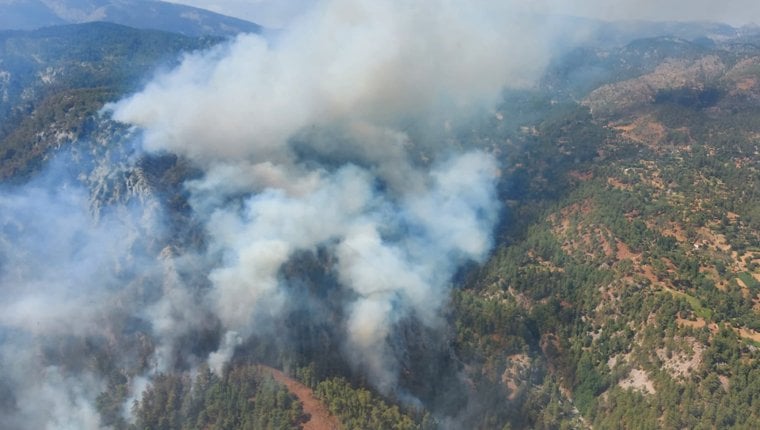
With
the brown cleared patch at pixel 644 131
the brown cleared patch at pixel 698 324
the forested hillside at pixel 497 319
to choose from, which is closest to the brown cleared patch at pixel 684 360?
the forested hillside at pixel 497 319

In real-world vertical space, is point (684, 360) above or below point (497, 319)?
above

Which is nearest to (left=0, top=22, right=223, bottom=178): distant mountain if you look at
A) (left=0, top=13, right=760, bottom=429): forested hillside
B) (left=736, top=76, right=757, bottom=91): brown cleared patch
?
(left=0, top=13, right=760, bottom=429): forested hillside

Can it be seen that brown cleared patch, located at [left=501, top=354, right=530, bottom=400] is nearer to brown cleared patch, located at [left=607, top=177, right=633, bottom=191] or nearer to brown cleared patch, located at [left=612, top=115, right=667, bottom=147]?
brown cleared patch, located at [left=607, top=177, right=633, bottom=191]

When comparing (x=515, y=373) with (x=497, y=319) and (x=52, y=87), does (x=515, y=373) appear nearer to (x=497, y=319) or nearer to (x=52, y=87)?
(x=497, y=319)

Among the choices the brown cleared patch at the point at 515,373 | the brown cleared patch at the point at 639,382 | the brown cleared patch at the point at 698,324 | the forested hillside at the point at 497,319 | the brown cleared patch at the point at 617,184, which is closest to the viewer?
the forested hillside at the point at 497,319

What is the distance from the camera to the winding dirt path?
58.2m

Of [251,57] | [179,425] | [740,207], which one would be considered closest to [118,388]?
[179,425]

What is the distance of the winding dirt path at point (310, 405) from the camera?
5816 cm

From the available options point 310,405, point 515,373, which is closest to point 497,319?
point 515,373

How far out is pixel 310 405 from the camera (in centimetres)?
6100

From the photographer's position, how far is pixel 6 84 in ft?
491

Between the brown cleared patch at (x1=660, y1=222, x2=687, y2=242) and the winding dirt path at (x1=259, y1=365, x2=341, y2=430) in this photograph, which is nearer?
the winding dirt path at (x1=259, y1=365, x2=341, y2=430)

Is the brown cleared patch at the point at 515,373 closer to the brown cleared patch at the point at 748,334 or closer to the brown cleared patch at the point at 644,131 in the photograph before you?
the brown cleared patch at the point at 748,334

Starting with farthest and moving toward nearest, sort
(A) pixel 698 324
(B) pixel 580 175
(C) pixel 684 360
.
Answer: (B) pixel 580 175 → (A) pixel 698 324 → (C) pixel 684 360
